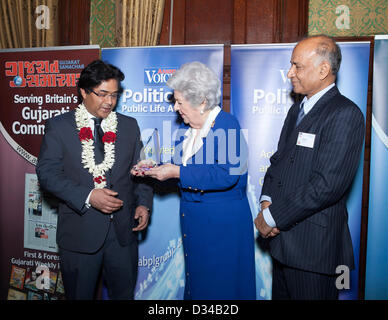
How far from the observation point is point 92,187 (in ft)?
7.00

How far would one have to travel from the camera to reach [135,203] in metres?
2.37

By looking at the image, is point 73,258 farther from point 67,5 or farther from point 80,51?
point 67,5

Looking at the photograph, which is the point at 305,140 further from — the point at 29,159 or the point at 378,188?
the point at 29,159

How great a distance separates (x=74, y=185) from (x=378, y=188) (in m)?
2.31

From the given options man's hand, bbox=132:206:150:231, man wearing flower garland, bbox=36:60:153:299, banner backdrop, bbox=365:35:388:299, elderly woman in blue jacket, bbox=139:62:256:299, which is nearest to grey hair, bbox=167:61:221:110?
elderly woman in blue jacket, bbox=139:62:256:299

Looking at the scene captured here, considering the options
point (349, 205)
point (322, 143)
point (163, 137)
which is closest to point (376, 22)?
point (349, 205)

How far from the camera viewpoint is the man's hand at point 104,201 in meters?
2.02

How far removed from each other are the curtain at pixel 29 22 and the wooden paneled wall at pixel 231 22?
115 centimetres

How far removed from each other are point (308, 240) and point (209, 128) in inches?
33.5

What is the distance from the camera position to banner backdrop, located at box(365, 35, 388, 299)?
8.25 ft

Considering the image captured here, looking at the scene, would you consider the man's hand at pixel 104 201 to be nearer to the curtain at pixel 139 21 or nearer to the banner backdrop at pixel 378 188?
the curtain at pixel 139 21

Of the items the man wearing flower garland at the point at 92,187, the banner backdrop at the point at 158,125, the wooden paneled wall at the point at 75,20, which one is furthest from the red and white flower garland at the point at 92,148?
the wooden paneled wall at the point at 75,20

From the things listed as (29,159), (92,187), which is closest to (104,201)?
(92,187)

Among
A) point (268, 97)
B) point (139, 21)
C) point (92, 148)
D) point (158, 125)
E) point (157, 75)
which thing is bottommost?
point (92, 148)
